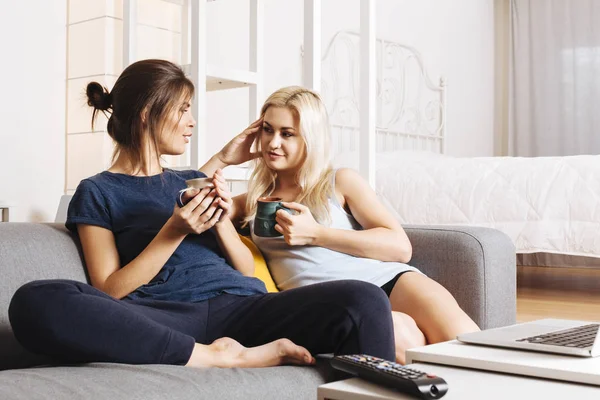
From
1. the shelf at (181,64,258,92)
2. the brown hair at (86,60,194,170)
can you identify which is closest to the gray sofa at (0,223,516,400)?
the brown hair at (86,60,194,170)

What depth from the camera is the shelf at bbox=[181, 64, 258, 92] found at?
8.68 ft

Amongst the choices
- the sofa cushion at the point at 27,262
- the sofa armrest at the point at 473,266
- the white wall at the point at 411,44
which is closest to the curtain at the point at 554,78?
the white wall at the point at 411,44

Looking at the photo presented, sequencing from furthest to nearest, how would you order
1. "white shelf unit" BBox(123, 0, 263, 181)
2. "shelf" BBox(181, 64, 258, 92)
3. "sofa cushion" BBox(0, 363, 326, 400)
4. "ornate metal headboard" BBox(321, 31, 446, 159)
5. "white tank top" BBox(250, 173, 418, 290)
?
"ornate metal headboard" BBox(321, 31, 446, 159) < "shelf" BBox(181, 64, 258, 92) < "white shelf unit" BBox(123, 0, 263, 181) < "white tank top" BBox(250, 173, 418, 290) < "sofa cushion" BBox(0, 363, 326, 400)

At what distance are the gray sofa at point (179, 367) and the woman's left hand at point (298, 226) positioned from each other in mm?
296

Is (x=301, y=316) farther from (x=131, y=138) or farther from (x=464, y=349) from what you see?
(x=131, y=138)

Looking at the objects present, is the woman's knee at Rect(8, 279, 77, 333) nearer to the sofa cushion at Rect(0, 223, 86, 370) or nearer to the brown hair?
the sofa cushion at Rect(0, 223, 86, 370)

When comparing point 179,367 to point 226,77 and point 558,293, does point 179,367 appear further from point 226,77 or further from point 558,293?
point 558,293

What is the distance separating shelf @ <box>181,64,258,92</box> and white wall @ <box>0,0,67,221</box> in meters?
0.68

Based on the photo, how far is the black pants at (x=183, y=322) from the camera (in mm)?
1222

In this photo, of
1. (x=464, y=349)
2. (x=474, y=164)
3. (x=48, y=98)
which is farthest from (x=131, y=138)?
(x=474, y=164)

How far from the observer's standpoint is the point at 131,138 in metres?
1.69

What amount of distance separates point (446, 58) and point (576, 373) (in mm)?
4858

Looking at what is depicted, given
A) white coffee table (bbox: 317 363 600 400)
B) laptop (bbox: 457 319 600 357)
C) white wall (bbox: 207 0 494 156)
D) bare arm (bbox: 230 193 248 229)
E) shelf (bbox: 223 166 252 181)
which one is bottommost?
white coffee table (bbox: 317 363 600 400)

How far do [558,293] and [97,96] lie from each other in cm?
270
